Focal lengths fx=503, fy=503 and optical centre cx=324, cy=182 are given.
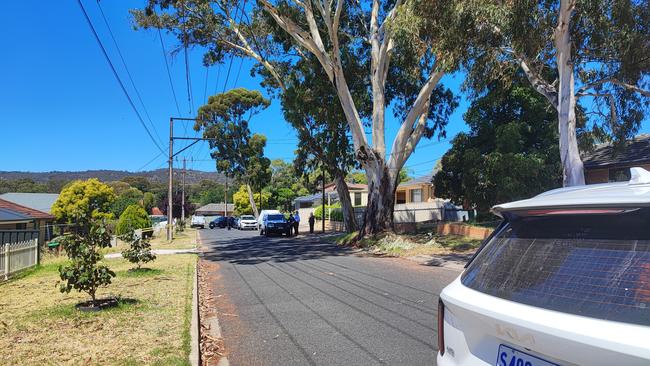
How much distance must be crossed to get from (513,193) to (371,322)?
16032 mm

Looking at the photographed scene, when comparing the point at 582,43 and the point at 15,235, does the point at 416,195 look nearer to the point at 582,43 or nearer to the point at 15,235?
the point at 582,43

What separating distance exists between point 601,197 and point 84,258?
7.78m

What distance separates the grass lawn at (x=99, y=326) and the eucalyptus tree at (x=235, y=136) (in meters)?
40.2

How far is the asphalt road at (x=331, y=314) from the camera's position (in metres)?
5.91

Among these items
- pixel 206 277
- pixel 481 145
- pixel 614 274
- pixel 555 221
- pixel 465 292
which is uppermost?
pixel 481 145

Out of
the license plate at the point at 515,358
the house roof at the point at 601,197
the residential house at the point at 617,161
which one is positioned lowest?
the license plate at the point at 515,358

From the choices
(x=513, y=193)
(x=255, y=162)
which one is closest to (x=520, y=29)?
(x=513, y=193)

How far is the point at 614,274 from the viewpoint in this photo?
2203 millimetres

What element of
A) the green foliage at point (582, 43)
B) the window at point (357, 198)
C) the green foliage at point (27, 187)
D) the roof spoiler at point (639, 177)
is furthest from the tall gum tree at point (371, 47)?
the green foliage at point (27, 187)

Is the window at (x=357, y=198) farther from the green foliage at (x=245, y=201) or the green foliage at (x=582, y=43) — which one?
the green foliage at (x=582, y=43)

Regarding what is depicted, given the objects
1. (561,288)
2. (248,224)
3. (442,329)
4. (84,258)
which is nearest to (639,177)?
(561,288)

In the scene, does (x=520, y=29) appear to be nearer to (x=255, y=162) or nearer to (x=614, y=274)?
(x=614, y=274)

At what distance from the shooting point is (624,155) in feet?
79.7

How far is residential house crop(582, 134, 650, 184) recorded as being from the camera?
75.9ft
